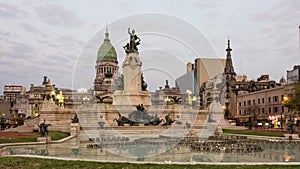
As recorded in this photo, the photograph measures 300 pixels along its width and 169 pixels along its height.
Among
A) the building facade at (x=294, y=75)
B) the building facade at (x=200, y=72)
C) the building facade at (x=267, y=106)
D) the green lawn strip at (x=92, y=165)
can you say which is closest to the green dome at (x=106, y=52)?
the building facade at (x=200, y=72)

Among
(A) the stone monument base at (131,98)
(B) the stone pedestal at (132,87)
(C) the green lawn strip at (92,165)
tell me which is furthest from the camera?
(B) the stone pedestal at (132,87)

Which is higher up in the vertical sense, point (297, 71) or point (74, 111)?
point (297, 71)

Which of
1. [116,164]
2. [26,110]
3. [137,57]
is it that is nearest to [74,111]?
[137,57]

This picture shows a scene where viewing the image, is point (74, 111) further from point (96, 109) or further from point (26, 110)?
→ point (26, 110)

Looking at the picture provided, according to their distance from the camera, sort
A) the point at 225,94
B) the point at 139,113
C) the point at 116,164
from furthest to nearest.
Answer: the point at 225,94 → the point at 139,113 → the point at 116,164

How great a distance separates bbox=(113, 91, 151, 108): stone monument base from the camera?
63.8 m

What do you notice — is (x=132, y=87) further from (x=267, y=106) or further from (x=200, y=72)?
(x=200, y=72)

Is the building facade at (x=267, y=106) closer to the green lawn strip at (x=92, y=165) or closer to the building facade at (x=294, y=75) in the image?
the building facade at (x=294, y=75)

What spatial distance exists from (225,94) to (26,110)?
323 feet

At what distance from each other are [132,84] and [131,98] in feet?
9.71

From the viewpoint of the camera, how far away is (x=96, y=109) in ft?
187

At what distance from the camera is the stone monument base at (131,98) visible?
6384cm

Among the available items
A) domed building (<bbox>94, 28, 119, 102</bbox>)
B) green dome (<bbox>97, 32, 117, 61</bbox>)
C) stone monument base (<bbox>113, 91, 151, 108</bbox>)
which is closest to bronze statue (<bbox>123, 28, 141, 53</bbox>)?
stone monument base (<bbox>113, 91, 151, 108</bbox>)

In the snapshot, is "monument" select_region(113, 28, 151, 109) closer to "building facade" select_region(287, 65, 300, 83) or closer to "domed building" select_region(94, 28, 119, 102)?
"building facade" select_region(287, 65, 300, 83)
